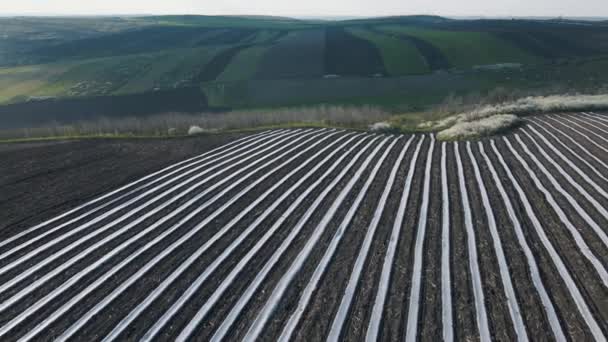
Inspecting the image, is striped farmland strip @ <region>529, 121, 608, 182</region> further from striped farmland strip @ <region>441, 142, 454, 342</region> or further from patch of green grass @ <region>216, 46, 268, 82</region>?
patch of green grass @ <region>216, 46, 268, 82</region>

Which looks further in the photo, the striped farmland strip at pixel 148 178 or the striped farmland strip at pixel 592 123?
the striped farmland strip at pixel 592 123

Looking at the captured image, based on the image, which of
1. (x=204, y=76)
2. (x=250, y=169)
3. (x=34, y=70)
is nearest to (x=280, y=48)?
(x=204, y=76)

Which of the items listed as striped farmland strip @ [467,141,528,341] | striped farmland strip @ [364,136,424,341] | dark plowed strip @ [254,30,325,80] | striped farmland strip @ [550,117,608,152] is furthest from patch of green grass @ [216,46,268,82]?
striped farmland strip @ [467,141,528,341]

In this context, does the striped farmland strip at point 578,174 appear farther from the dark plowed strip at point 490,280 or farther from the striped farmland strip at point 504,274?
the dark plowed strip at point 490,280

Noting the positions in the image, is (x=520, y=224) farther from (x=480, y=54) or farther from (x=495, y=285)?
(x=480, y=54)

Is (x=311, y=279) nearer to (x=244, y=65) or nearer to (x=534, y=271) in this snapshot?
(x=534, y=271)

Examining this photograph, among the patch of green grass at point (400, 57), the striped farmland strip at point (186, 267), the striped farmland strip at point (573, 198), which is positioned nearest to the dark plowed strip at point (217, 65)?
the patch of green grass at point (400, 57)
